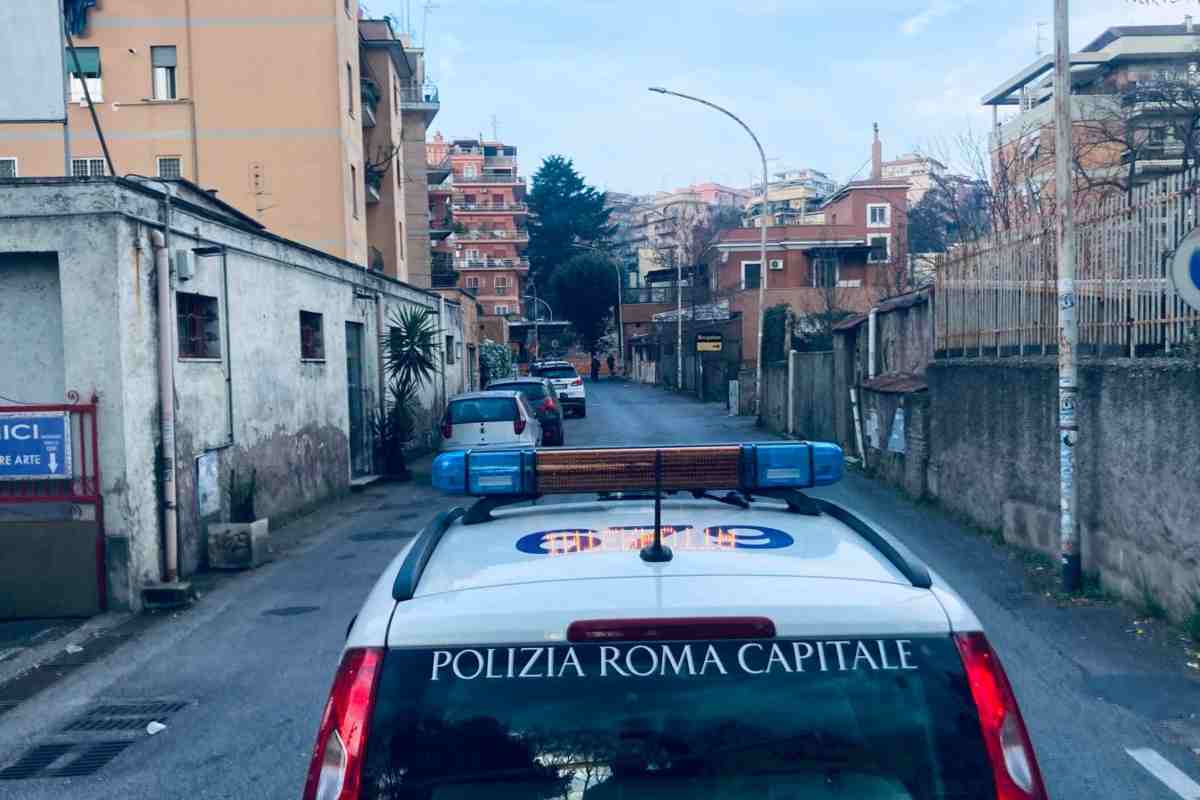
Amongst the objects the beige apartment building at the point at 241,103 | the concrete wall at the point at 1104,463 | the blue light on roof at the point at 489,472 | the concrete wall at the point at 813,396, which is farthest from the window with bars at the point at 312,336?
the blue light on roof at the point at 489,472

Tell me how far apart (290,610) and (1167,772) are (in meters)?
7.18

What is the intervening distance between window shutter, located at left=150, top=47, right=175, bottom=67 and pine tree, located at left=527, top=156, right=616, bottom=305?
59818 millimetres

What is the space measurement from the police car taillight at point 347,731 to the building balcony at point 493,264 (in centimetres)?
8969

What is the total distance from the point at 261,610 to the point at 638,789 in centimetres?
865

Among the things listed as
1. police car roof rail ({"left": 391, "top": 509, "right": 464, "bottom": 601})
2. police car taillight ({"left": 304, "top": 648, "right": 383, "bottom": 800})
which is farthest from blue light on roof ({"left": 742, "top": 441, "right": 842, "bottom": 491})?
police car taillight ({"left": 304, "top": 648, "right": 383, "bottom": 800})

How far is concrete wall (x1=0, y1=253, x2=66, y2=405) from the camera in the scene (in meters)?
10.6

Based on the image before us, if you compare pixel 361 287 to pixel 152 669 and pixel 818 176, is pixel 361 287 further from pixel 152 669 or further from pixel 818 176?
pixel 818 176

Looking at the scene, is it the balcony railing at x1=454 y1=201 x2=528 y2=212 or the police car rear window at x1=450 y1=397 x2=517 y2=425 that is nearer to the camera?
the police car rear window at x1=450 y1=397 x2=517 y2=425

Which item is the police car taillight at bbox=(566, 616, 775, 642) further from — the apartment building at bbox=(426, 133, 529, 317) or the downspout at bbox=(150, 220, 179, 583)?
the apartment building at bbox=(426, 133, 529, 317)

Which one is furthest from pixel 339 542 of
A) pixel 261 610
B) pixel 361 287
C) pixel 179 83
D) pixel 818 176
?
pixel 818 176

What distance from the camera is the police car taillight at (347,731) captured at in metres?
2.30

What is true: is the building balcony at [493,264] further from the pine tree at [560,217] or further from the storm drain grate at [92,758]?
the storm drain grate at [92,758]

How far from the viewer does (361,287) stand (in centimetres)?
2162

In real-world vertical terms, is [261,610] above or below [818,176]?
below
